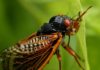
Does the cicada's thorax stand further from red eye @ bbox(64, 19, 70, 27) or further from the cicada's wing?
red eye @ bbox(64, 19, 70, 27)

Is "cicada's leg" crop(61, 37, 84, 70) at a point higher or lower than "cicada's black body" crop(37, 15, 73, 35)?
lower

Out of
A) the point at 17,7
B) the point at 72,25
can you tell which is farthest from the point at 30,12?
the point at 72,25

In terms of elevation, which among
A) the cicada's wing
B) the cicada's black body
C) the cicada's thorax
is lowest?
the cicada's wing

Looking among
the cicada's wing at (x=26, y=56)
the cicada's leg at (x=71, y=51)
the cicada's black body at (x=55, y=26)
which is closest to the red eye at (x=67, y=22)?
the cicada's black body at (x=55, y=26)

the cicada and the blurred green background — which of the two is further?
the blurred green background

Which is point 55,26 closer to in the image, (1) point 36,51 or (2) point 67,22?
(2) point 67,22

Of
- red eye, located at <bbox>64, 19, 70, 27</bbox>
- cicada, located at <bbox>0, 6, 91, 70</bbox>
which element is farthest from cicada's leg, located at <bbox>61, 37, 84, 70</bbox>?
red eye, located at <bbox>64, 19, 70, 27</bbox>
